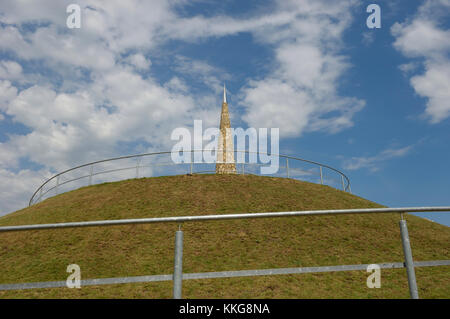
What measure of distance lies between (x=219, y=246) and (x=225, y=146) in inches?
700

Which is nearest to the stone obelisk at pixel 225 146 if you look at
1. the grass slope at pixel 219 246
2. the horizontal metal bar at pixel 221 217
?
the grass slope at pixel 219 246

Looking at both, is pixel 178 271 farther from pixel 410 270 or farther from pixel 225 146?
pixel 225 146

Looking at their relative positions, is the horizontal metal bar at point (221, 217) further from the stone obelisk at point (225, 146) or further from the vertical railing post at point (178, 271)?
the stone obelisk at point (225, 146)

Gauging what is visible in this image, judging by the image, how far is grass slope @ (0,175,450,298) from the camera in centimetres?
936

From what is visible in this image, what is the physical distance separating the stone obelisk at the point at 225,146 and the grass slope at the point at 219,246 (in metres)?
6.05

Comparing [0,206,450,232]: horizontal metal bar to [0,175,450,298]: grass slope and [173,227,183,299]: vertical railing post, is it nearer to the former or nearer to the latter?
[173,227,183,299]: vertical railing post

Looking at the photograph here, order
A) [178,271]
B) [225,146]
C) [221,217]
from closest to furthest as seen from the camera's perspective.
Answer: [178,271] < [221,217] < [225,146]

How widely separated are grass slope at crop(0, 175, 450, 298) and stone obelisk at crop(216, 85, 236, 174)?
238 inches

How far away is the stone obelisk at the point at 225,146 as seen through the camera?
26766 millimetres

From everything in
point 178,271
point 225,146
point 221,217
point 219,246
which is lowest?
point 178,271

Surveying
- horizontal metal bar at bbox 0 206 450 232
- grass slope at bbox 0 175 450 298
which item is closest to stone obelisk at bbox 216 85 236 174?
grass slope at bbox 0 175 450 298

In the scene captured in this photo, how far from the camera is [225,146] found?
30.0 meters

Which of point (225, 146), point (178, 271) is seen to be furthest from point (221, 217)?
point (225, 146)
